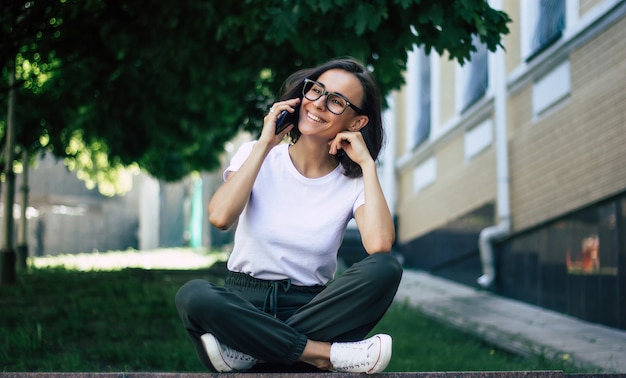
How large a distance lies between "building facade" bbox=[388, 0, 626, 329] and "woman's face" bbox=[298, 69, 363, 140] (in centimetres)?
337

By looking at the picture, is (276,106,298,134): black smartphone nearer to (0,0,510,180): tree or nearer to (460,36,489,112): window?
(0,0,510,180): tree

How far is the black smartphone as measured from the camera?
3.65 meters

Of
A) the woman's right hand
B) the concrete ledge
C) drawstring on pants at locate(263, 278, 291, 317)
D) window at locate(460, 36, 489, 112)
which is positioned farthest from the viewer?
window at locate(460, 36, 489, 112)

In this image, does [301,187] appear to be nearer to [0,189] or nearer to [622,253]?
[622,253]

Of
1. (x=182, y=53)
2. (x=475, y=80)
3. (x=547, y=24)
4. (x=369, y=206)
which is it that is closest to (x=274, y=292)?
(x=369, y=206)

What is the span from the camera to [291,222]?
3494 mm

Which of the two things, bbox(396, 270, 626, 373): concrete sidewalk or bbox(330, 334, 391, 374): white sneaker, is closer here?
bbox(330, 334, 391, 374): white sneaker

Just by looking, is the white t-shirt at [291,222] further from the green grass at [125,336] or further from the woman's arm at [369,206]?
the green grass at [125,336]

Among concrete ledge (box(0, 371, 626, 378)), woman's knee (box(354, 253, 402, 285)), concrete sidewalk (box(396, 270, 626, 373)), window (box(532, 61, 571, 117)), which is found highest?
window (box(532, 61, 571, 117))

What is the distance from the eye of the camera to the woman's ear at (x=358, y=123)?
3.71m

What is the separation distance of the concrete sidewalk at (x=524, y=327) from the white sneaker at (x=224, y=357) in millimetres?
2985

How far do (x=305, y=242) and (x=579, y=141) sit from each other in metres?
5.51

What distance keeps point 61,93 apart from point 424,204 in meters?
6.82

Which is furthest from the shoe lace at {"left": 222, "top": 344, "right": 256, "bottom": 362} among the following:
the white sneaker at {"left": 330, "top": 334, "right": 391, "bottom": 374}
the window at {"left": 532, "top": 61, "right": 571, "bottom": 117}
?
the window at {"left": 532, "top": 61, "right": 571, "bottom": 117}
